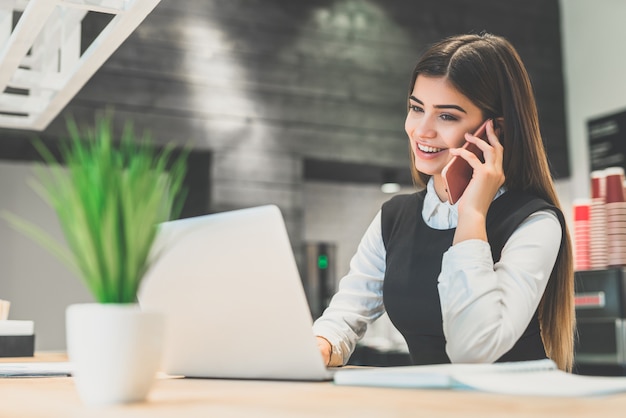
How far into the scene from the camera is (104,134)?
2.64 ft

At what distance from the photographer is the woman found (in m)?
1.46

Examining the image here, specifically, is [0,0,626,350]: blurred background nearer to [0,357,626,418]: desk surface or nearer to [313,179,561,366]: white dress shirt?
[313,179,561,366]: white dress shirt

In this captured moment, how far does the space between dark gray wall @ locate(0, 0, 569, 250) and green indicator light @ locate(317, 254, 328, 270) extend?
1.10ft

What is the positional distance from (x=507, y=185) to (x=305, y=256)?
304 centimetres

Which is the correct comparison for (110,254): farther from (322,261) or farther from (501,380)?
(322,261)

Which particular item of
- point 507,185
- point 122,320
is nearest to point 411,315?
point 507,185

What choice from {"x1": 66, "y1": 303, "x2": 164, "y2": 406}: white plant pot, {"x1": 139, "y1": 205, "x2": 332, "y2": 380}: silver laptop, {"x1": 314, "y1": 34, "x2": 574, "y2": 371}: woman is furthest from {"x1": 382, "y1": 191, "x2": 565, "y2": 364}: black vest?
{"x1": 66, "y1": 303, "x2": 164, "y2": 406}: white plant pot

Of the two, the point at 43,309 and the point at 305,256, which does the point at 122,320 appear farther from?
the point at 43,309

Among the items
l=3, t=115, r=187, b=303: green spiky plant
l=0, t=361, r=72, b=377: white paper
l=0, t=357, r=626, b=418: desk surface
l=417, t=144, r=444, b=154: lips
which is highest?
l=417, t=144, r=444, b=154: lips

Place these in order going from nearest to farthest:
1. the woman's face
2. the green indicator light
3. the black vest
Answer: the black vest, the woman's face, the green indicator light

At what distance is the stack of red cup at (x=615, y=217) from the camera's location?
3.04 metres

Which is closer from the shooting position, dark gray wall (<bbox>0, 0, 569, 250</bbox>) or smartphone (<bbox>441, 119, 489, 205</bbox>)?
smartphone (<bbox>441, 119, 489, 205</bbox>)

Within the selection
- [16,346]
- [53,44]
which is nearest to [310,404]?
[16,346]

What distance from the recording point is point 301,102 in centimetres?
457
